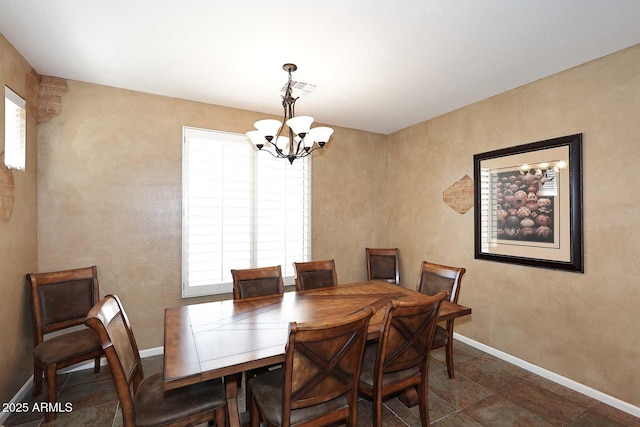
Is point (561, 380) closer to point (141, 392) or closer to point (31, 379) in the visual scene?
point (141, 392)

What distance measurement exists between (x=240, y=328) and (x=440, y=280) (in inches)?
70.9

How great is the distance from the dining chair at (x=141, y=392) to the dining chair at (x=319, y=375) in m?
0.25

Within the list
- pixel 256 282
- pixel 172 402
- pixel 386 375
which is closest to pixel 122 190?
pixel 256 282

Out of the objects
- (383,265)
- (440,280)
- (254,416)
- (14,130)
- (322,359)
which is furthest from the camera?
(383,265)

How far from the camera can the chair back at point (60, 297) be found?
92.5 inches

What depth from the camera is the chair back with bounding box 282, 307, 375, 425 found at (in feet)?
4.29

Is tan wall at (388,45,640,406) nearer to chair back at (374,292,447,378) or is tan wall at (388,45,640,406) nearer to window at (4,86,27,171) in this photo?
chair back at (374,292,447,378)

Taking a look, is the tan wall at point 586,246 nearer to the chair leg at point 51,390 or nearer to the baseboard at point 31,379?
the baseboard at point 31,379

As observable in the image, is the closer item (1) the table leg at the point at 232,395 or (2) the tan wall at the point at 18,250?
(1) the table leg at the point at 232,395

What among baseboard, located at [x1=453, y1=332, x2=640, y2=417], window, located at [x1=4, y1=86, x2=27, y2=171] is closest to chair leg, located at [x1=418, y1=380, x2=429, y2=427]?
baseboard, located at [x1=453, y1=332, x2=640, y2=417]

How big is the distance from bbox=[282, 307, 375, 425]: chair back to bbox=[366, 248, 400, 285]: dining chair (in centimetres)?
271

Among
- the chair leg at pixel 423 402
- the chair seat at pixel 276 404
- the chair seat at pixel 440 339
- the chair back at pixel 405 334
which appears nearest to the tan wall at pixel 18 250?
the chair seat at pixel 276 404

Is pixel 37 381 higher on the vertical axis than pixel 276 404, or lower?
lower

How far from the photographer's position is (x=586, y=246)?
246 cm
